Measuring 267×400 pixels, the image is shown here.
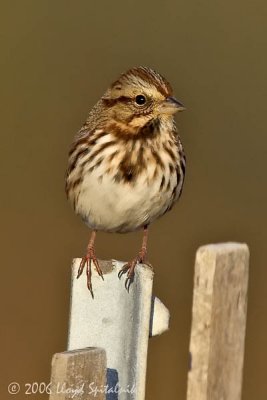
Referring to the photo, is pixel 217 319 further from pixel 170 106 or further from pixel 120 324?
pixel 170 106

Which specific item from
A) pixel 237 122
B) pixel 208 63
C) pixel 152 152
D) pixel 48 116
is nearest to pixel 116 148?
pixel 152 152

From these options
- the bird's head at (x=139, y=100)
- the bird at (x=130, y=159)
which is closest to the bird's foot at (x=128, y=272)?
the bird at (x=130, y=159)

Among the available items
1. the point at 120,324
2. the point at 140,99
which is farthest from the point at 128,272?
the point at 140,99

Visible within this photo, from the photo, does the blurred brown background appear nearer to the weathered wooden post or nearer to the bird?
the bird

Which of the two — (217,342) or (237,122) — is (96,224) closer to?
(217,342)

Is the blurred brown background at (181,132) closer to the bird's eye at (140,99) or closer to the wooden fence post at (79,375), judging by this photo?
the bird's eye at (140,99)
